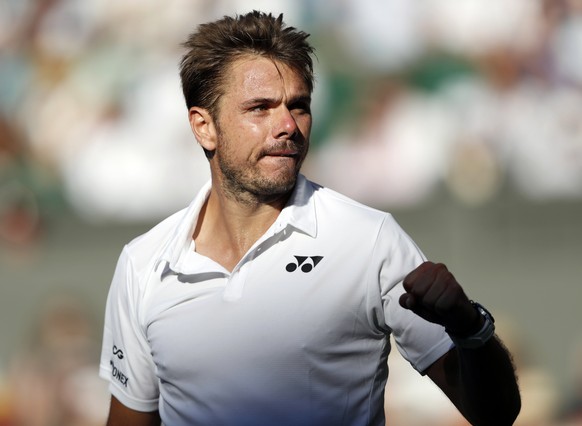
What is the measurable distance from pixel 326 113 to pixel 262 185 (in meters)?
4.31

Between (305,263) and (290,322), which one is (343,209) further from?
(290,322)

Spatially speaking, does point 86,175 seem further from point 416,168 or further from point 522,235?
point 522,235

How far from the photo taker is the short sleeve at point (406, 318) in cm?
236

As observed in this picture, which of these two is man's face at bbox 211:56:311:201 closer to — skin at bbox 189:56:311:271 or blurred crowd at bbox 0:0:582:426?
skin at bbox 189:56:311:271

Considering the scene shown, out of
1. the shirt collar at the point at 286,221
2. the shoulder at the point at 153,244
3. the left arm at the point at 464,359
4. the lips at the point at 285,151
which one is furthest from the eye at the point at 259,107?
the left arm at the point at 464,359

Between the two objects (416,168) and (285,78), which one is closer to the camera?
(285,78)

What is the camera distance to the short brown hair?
2.62 m

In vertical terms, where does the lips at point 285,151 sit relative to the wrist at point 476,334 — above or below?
above

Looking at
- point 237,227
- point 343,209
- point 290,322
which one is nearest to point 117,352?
point 237,227

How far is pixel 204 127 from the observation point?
278 cm

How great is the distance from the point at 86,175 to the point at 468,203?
2.70 meters

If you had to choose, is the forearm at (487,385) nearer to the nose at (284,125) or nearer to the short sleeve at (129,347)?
the nose at (284,125)

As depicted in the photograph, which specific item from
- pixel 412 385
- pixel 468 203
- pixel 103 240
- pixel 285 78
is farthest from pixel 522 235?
pixel 285 78

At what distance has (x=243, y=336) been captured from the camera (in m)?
2.45
